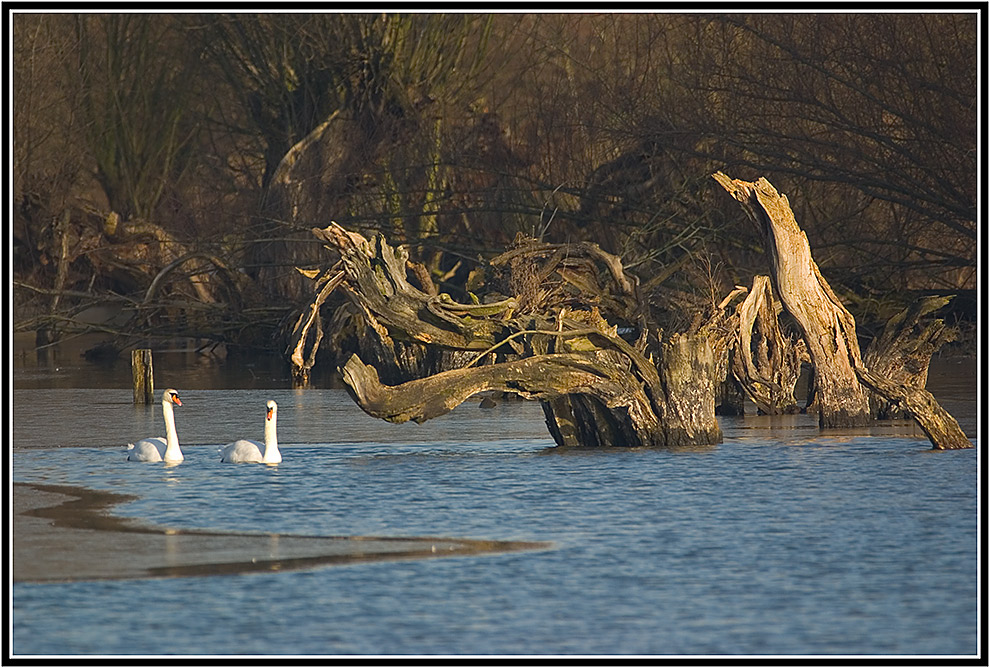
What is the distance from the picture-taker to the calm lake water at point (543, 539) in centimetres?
793

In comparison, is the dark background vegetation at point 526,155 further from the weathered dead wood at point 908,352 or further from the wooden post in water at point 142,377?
the wooden post in water at point 142,377

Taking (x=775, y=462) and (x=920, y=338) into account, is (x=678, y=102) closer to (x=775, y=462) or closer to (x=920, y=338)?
(x=920, y=338)

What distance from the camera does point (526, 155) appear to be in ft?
83.9

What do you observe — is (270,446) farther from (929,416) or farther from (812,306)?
(929,416)

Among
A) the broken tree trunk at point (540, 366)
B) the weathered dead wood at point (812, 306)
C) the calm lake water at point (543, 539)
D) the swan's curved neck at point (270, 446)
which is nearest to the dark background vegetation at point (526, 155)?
the weathered dead wood at point (812, 306)

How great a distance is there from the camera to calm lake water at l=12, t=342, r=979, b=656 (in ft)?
26.0

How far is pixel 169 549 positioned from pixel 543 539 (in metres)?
2.29

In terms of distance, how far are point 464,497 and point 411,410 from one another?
7.51ft

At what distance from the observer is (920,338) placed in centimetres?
1711

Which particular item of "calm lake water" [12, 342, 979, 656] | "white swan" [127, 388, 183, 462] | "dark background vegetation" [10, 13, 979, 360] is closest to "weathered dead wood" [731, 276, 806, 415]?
"calm lake water" [12, 342, 979, 656]

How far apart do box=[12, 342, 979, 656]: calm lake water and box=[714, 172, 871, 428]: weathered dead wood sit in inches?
24.8

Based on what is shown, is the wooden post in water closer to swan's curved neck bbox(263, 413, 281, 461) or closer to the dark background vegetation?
the dark background vegetation

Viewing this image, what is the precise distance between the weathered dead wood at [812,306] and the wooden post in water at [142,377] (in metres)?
7.55

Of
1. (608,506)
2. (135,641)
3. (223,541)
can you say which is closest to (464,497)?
(608,506)
